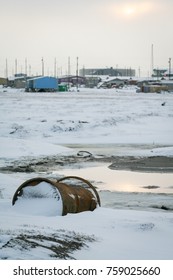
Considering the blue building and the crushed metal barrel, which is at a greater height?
the blue building

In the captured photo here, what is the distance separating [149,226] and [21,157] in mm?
11207

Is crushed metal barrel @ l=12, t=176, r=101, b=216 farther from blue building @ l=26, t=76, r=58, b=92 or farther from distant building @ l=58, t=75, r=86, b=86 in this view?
distant building @ l=58, t=75, r=86, b=86

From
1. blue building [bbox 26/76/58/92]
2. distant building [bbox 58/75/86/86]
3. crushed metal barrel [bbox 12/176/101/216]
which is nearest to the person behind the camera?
crushed metal barrel [bbox 12/176/101/216]

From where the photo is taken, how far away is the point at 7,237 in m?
6.93

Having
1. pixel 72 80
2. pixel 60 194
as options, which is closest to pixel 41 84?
pixel 72 80

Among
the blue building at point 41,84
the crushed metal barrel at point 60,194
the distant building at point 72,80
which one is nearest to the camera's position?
the crushed metal barrel at point 60,194

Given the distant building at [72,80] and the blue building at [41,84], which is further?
the distant building at [72,80]

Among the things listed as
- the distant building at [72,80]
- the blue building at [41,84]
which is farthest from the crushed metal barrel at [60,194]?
the distant building at [72,80]

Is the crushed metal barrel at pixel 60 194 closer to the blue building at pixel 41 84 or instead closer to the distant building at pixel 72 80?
the blue building at pixel 41 84

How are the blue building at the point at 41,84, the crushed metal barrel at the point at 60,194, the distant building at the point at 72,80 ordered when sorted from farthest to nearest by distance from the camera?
the distant building at the point at 72,80 → the blue building at the point at 41,84 → the crushed metal barrel at the point at 60,194

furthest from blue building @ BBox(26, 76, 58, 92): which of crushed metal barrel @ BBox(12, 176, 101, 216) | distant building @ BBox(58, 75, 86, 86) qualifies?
crushed metal barrel @ BBox(12, 176, 101, 216)

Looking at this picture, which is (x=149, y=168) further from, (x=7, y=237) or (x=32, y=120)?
(x=32, y=120)

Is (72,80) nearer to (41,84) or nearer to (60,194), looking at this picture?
(41,84)

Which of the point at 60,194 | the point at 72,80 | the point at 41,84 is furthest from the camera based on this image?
the point at 72,80
